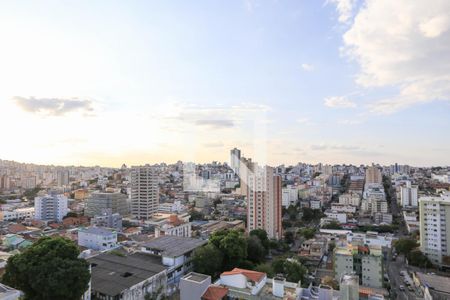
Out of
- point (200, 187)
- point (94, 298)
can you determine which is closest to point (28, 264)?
point (94, 298)

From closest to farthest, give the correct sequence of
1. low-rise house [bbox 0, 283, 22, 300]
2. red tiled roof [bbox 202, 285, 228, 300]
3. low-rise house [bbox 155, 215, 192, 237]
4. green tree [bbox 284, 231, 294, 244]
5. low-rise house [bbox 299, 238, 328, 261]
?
1. low-rise house [bbox 0, 283, 22, 300]
2. red tiled roof [bbox 202, 285, 228, 300]
3. low-rise house [bbox 299, 238, 328, 261]
4. low-rise house [bbox 155, 215, 192, 237]
5. green tree [bbox 284, 231, 294, 244]

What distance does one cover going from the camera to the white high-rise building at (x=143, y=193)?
13.3m

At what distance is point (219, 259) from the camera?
205 inches

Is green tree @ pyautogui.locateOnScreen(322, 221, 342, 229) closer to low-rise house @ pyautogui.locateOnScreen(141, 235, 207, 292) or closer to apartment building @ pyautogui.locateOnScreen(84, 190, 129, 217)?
low-rise house @ pyautogui.locateOnScreen(141, 235, 207, 292)

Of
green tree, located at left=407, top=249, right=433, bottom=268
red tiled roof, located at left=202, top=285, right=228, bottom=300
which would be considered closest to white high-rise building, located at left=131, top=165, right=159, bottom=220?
green tree, located at left=407, top=249, right=433, bottom=268

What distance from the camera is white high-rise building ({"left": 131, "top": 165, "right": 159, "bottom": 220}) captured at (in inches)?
525

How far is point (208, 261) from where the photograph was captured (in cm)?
511

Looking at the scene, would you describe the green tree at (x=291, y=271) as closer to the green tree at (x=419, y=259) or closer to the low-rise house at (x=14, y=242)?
the green tree at (x=419, y=259)

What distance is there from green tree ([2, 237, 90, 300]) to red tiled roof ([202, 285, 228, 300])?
135 centimetres

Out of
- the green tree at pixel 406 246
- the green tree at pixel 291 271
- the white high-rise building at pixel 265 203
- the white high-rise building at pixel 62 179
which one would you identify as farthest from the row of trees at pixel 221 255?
the white high-rise building at pixel 62 179

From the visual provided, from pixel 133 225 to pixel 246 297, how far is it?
8552 millimetres

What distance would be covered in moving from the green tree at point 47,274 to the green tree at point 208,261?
6.59 ft

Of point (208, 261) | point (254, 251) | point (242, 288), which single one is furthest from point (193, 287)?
point (254, 251)

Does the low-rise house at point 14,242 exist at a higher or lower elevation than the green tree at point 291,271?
lower
